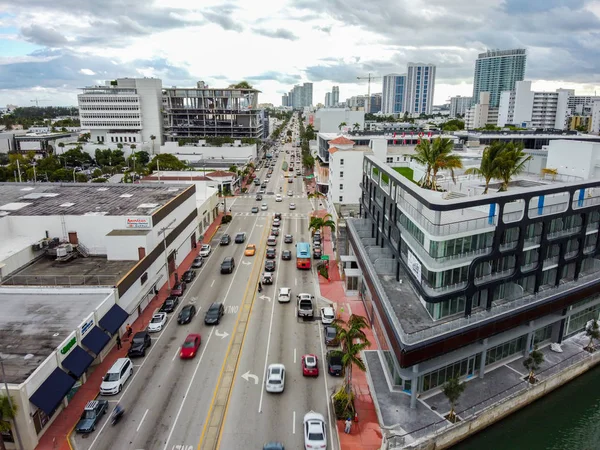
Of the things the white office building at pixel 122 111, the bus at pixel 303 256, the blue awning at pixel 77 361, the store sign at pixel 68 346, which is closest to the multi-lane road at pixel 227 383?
the blue awning at pixel 77 361

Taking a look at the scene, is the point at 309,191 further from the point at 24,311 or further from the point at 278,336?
the point at 24,311

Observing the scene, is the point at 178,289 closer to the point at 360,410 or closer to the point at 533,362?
the point at 360,410

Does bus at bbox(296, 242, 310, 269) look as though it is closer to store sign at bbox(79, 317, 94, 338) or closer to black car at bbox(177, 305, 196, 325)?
black car at bbox(177, 305, 196, 325)

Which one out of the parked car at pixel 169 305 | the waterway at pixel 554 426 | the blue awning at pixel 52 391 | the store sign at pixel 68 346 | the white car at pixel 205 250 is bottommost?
the waterway at pixel 554 426

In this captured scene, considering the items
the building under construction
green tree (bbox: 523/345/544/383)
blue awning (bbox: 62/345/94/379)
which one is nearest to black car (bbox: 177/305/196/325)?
blue awning (bbox: 62/345/94/379)

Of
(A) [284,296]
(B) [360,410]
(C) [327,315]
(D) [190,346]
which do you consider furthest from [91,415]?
(A) [284,296]

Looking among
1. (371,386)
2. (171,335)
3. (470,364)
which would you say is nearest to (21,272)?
(171,335)

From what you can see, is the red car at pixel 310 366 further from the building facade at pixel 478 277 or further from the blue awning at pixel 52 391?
the blue awning at pixel 52 391
